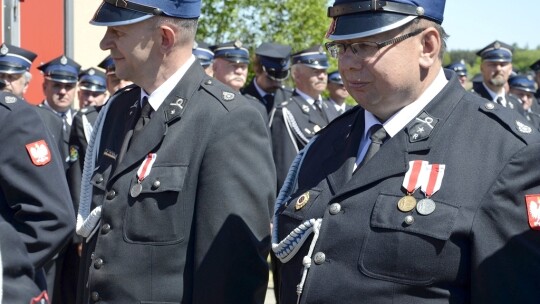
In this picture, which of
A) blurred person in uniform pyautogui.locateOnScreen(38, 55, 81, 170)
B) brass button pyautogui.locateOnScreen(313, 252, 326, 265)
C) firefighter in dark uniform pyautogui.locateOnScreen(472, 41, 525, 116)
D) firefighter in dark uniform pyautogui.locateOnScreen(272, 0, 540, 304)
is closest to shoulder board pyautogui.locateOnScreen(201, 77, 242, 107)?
firefighter in dark uniform pyautogui.locateOnScreen(272, 0, 540, 304)

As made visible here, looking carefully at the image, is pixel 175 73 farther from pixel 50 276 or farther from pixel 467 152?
pixel 50 276

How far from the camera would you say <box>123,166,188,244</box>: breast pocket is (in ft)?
11.3

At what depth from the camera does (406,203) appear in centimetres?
274

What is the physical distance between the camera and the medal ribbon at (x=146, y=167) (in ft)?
11.6

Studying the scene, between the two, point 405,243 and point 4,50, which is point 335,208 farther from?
point 4,50

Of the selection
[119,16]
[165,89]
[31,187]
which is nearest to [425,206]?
[165,89]

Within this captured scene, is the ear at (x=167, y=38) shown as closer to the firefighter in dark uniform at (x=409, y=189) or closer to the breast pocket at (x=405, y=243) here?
the firefighter in dark uniform at (x=409, y=189)

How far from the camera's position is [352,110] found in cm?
320

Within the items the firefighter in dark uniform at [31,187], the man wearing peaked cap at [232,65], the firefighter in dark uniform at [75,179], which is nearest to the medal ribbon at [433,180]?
the firefighter in dark uniform at [31,187]

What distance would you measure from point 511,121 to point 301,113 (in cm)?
553

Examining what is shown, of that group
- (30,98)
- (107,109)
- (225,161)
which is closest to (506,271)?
(225,161)

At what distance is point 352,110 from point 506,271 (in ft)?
2.75

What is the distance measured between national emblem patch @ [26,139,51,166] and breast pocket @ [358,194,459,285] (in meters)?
1.58

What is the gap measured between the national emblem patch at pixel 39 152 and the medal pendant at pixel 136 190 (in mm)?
492
